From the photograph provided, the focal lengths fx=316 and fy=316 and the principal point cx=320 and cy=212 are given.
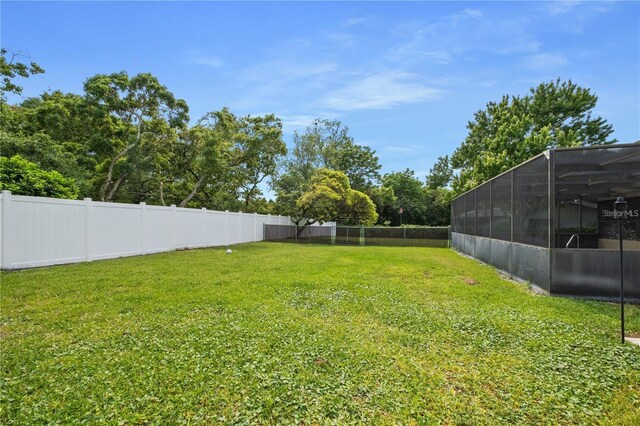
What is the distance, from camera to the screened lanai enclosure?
196 inches

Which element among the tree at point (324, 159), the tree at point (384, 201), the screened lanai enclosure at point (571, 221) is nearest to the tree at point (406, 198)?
the tree at point (384, 201)

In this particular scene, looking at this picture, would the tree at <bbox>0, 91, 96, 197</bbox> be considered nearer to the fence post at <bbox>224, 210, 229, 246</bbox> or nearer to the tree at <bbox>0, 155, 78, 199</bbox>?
the tree at <bbox>0, 155, 78, 199</bbox>

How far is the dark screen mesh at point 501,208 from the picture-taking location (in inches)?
292

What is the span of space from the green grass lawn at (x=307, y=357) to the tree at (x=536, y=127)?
594 inches

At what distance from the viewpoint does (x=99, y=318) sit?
12.0 feet

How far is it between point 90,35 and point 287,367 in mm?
10422

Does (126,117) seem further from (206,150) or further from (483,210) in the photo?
(483,210)

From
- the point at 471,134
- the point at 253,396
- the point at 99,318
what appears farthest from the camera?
the point at 471,134

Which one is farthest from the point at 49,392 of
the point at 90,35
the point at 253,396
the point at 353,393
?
the point at 90,35

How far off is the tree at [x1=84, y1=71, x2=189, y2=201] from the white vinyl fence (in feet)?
17.3

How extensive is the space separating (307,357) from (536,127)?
77.2ft

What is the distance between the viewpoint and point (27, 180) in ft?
23.5

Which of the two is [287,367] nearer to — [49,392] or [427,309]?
[49,392]

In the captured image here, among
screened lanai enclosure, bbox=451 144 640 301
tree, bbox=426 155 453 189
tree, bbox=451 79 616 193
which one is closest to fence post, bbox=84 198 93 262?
Result: screened lanai enclosure, bbox=451 144 640 301
